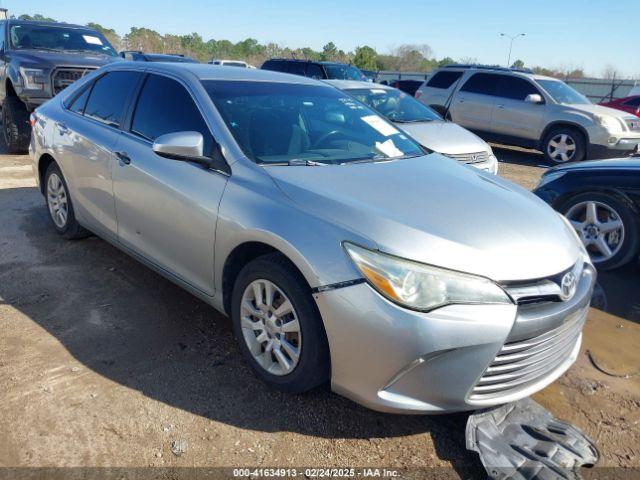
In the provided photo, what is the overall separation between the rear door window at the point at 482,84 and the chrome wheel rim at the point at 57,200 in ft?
30.2

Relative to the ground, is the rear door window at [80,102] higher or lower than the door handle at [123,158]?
higher

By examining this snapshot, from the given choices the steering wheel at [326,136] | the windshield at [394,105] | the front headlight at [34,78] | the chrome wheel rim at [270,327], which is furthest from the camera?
the front headlight at [34,78]

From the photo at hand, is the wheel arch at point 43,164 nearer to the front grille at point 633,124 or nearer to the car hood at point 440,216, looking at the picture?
the car hood at point 440,216

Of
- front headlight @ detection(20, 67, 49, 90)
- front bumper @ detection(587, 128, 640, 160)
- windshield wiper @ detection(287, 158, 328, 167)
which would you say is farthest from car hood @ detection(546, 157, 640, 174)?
front headlight @ detection(20, 67, 49, 90)

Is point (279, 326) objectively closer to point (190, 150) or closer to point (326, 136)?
point (190, 150)

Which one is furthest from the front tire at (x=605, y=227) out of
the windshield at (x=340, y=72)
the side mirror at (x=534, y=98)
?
the windshield at (x=340, y=72)

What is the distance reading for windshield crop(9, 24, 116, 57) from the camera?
859cm

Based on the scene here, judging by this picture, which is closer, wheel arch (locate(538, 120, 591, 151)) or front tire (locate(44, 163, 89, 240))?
front tire (locate(44, 163, 89, 240))

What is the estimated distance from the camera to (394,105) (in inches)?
303

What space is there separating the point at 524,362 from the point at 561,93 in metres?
9.97

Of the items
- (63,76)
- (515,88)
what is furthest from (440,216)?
(515,88)

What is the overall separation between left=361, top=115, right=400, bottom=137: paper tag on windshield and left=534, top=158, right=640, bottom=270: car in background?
2.03 m

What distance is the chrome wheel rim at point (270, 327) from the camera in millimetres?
2611

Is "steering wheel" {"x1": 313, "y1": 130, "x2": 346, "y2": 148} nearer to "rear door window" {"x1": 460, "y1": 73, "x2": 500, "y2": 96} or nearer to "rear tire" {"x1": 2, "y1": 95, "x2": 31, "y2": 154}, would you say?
"rear tire" {"x1": 2, "y1": 95, "x2": 31, "y2": 154}
